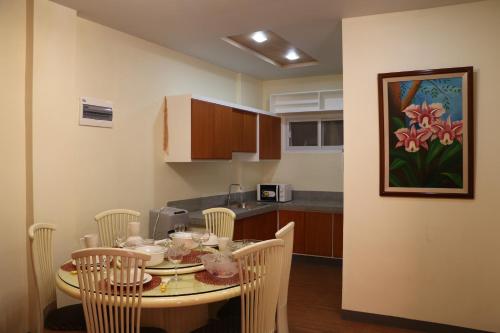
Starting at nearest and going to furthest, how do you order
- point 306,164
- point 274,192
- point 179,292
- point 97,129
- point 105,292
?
point 105,292
point 179,292
point 97,129
point 274,192
point 306,164

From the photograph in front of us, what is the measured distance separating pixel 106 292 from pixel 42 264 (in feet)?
2.93

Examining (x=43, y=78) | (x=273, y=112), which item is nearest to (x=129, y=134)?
(x=43, y=78)

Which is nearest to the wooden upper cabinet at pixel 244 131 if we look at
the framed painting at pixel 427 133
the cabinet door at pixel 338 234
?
the cabinet door at pixel 338 234

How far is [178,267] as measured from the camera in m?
2.39

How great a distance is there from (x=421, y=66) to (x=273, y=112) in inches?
115

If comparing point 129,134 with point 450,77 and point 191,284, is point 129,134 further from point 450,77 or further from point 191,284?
point 450,77

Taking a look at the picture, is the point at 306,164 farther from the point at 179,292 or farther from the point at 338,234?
the point at 179,292

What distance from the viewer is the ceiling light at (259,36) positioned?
4.00 metres

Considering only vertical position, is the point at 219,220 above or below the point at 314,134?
below

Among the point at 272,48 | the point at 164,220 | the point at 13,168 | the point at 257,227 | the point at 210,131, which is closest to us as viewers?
the point at 13,168

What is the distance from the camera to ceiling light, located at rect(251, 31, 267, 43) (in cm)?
400

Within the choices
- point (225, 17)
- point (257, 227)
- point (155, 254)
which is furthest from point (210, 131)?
point (155, 254)

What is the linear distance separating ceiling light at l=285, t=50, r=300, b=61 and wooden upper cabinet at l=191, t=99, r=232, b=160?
1.01 meters

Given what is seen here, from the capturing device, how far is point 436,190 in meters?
3.16
